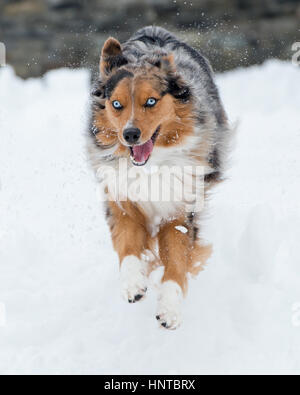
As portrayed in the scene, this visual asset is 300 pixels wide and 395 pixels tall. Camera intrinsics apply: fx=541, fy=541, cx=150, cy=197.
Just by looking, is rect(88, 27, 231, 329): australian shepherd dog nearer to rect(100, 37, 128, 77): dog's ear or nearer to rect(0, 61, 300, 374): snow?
rect(100, 37, 128, 77): dog's ear

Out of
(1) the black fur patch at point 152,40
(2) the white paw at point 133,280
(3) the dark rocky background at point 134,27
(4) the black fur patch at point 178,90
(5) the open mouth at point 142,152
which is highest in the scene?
(3) the dark rocky background at point 134,27

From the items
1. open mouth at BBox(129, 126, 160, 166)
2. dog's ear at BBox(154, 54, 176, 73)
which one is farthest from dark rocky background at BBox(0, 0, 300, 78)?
open mouth at BBox(129, 126, 160, 166)

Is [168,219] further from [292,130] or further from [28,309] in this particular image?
[292,130]

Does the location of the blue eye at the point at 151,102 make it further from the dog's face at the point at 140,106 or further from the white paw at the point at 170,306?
the white paw at the point at 170,306

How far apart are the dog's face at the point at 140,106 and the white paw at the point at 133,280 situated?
66 centimetres

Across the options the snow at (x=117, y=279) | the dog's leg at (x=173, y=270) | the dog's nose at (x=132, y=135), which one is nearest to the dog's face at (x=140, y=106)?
the dog's nose at (x=132, y=135)

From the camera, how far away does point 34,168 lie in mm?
6500

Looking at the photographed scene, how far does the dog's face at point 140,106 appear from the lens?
3342 millimetres

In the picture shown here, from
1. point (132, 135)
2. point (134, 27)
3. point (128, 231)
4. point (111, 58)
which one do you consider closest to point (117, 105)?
point (132, 135)

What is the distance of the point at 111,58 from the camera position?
12.0ft

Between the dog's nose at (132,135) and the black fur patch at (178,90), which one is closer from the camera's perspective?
the dog's nose at (132,135)

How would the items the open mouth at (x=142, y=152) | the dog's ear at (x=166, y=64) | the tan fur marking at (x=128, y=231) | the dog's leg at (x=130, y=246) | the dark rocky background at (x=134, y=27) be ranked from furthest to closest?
the dark rocky background at (x=134, y=27)
the tan fur marking at (x=128, y=231)
the dog's ear at (x=166, y=64)
the open mouth at (x=142, y=152)
the dog's leg at (x=130, y=246)

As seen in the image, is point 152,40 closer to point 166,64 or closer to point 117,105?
point 166,64

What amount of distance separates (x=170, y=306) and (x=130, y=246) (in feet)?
1.88
